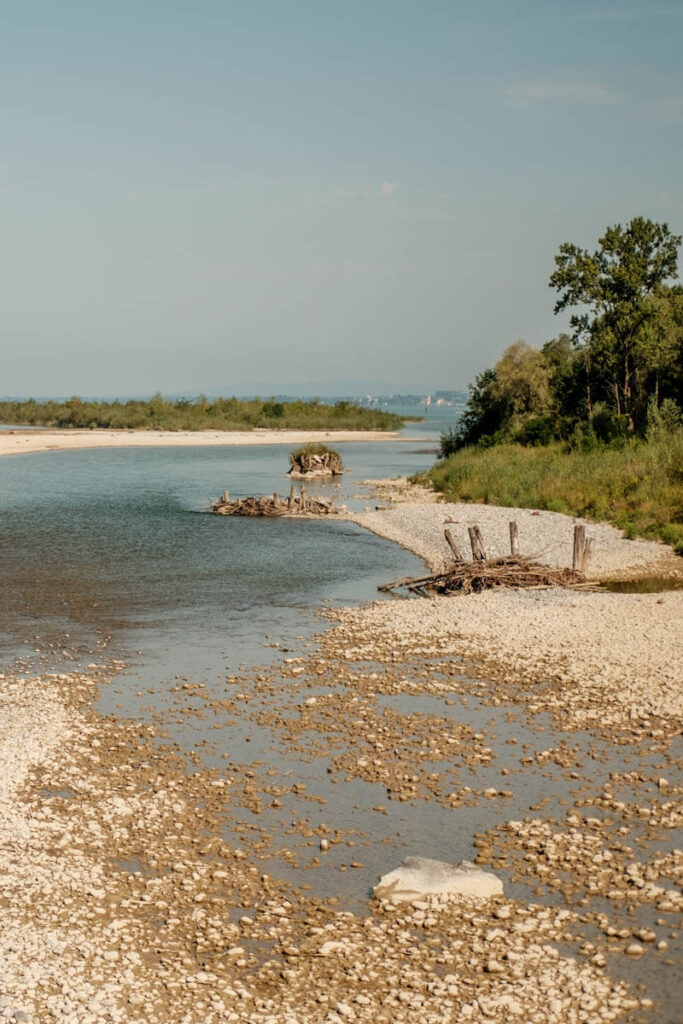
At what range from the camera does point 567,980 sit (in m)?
8.55

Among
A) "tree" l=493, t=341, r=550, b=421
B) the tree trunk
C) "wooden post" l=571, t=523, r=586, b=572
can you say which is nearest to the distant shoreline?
"tree" l=493, t=341, r=550, b=421

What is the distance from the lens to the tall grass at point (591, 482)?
35.7 meters

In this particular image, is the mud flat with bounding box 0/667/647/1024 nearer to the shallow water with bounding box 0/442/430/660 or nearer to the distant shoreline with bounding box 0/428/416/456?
the shallow water with bounding box 0/442/430/660

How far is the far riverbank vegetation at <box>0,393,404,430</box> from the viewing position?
13262cm

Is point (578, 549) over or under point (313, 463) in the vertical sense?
under

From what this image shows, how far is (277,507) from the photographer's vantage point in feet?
143

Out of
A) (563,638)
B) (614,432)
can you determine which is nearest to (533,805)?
(563,638)

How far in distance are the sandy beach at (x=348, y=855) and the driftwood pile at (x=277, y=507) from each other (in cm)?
2433

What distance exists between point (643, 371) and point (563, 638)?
127ft

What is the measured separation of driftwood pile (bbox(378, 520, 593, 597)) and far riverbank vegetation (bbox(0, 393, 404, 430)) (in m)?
105

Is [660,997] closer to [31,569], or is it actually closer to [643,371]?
[31,569]

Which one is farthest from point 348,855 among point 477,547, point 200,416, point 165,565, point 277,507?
point 200,416

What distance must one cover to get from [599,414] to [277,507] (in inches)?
814

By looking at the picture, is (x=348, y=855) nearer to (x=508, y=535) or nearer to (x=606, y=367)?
(x=508, y=535)
